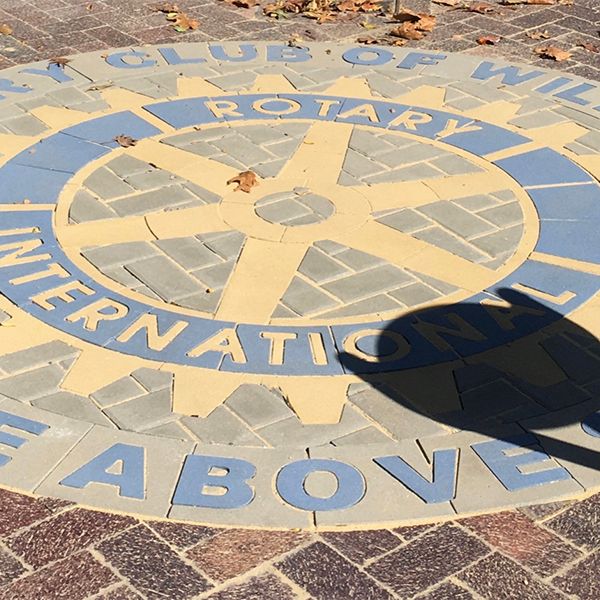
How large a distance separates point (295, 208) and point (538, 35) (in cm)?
422

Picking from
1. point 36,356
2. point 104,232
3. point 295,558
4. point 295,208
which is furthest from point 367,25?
point 295,558

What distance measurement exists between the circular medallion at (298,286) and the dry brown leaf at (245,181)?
0.04m

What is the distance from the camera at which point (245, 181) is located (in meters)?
7.92

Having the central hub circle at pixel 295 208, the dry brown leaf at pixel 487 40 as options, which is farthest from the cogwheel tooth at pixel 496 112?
the central hub circle at pixel 295 208

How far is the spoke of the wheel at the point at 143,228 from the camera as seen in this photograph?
7.25 metres

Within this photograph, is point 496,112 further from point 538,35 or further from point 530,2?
point 530,2

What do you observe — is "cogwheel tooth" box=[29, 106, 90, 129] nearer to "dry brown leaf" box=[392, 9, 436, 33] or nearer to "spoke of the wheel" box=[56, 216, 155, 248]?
"spoke of the wheel" box=[56, 216, 155, 248]

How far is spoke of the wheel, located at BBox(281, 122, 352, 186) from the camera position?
26.5ft

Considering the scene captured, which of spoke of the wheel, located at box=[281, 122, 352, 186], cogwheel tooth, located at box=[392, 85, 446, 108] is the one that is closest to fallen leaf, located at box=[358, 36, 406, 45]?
cogwheel tooth, located at box=[392, 85, 446, 108]

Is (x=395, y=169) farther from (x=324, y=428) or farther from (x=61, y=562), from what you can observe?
(x=61, y=562)

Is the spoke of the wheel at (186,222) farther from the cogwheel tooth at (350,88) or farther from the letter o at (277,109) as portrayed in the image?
the cogwheel tooth at (350,88)

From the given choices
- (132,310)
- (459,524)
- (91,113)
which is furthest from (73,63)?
(459,524)

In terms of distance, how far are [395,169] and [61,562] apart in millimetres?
4257

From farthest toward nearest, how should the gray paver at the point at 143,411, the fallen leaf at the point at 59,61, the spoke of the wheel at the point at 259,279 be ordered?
the fallen leaf at the point at 59,61 → the spoke of the wheel at the point at 259,279 → the gray paver at the point at 143,411
